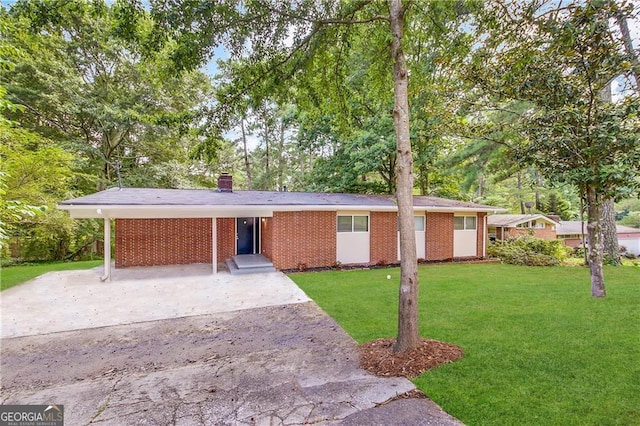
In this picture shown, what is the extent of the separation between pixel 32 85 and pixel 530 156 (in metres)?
19.1

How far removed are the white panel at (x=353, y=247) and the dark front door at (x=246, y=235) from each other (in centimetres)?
352

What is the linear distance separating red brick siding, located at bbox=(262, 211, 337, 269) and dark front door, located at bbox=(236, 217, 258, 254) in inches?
49.5

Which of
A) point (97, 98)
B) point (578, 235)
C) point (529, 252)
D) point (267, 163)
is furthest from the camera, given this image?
point (578, 235)

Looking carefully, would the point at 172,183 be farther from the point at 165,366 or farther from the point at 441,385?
the point at 441,385

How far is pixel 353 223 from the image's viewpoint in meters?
11.4

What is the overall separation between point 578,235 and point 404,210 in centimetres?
2877

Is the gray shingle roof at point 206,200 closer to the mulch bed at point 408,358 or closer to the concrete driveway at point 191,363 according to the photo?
the concrete driveway at point 191,363

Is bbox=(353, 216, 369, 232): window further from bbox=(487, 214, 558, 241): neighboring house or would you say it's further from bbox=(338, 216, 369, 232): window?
bbox=(487, 214, 558, 241): neighboring house

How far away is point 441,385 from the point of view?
3.29 meters

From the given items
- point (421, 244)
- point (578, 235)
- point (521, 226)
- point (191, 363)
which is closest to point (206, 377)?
point (191, 363)

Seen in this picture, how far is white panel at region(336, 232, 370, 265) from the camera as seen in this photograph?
37.0ft

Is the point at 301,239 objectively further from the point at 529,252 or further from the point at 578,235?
the point at 578,235

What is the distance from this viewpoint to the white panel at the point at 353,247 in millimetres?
11266

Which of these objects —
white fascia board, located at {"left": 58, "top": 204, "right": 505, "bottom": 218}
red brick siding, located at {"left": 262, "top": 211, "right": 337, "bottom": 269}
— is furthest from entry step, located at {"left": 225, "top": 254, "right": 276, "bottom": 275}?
white fascia board, located at {"left": 58, "top": 204, "right": 505, "bottom": 218}
